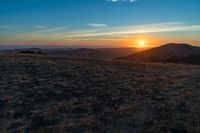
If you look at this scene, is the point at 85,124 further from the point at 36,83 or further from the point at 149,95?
the point at 36,83

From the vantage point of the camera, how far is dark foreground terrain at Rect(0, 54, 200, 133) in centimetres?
980

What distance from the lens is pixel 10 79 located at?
16.8 m

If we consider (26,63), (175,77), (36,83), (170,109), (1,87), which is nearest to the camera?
(170,109)

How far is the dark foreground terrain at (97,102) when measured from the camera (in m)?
9.80

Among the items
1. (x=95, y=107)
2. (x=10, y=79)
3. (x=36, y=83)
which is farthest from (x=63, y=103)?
(x=10, y=79)

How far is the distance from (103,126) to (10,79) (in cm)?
899

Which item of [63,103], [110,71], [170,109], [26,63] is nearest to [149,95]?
[170,109]

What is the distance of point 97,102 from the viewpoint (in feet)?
40.7

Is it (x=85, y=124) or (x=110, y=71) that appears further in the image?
(x=110, y=71)

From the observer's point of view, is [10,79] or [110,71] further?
[110,71]

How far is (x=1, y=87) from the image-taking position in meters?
14.9

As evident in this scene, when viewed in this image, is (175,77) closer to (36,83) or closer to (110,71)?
(110,71)

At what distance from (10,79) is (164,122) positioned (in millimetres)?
10133

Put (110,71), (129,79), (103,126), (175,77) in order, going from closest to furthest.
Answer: (103,126), (129,79), (175,77), (110,71)
